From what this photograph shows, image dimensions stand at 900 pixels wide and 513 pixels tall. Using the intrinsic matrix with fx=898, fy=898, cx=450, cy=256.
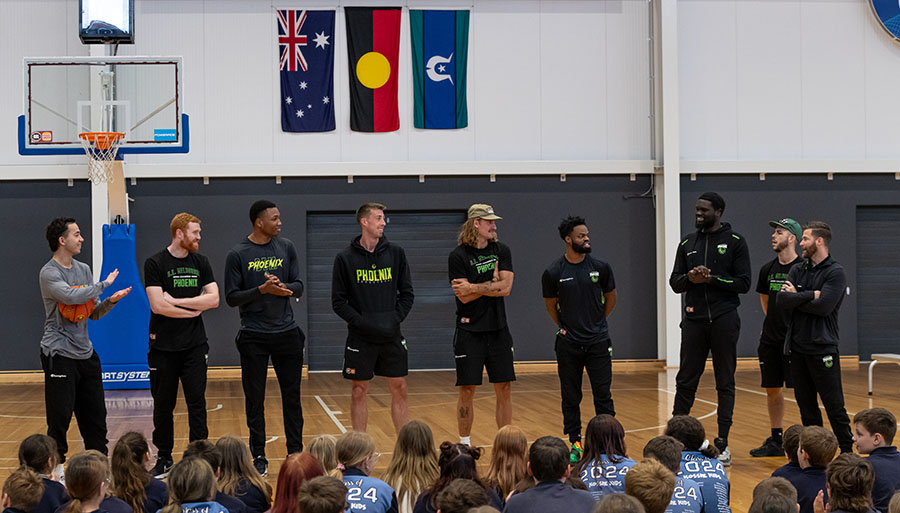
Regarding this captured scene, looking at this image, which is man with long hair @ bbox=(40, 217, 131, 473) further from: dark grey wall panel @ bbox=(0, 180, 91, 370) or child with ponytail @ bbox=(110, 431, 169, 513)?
dark grey wall panel @ bbox=(0, 180, 91, 370)

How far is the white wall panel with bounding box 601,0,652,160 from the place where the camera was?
51.7ft

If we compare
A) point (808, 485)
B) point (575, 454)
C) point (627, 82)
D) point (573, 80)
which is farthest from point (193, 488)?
point (627, 82)

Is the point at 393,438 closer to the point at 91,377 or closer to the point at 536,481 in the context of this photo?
the point at 91,377

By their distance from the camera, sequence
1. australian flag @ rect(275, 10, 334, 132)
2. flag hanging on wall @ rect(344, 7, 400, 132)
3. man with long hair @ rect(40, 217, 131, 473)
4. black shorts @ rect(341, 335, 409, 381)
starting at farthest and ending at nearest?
flag hanging on wall @ rect(344, 7, 400, 132) < australian flag @ rect(275, 10, 334, 132) < black shorts @ rect(341, 335, 409, 381) < man with long hair @ rect(40, 217, 131, 473)

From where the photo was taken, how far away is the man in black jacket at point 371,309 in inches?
279

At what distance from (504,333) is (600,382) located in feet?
2.92

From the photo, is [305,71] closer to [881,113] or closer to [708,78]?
[708,78]

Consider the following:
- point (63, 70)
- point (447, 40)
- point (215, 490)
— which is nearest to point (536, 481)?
point (215, 490)

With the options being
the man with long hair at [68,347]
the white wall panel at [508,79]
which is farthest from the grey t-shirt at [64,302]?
the white wall panel at [508,79]

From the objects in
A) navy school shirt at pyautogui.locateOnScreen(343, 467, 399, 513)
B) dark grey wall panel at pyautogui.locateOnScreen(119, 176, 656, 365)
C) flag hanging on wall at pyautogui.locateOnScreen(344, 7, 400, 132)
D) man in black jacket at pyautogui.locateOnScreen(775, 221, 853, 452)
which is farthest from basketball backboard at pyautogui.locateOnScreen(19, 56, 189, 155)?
navy school shirt at pyautogui.locateOnScreen(343, 467, 399, 513)

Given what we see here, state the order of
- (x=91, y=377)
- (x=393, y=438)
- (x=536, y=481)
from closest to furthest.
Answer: (x=536, y=481) → (x=91, y=377) → (x=393, y=438)

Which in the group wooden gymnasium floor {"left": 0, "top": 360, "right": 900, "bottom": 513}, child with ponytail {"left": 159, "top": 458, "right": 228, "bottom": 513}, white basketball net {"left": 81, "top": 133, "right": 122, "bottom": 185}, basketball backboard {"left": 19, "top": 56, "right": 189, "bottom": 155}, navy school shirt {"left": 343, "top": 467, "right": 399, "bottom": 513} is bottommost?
wooden gymnasium floor {"left": 0, "top": 360, "right": 900, "bottom": 513}

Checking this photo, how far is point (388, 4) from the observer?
15.6 metres

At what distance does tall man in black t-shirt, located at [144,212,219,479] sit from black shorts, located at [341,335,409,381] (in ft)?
3.67
